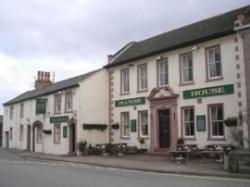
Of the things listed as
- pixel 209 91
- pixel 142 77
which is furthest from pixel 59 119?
pixel 209 91

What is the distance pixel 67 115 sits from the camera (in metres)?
34.0

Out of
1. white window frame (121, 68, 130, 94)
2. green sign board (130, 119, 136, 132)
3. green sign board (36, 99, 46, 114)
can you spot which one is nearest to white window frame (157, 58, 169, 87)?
green sign board (130, 119, 136, 132)

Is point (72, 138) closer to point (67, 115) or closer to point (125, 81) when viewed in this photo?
point (67, 115)

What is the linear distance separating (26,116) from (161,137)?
20.2 m

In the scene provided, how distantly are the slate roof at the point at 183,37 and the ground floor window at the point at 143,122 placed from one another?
12.7 ft

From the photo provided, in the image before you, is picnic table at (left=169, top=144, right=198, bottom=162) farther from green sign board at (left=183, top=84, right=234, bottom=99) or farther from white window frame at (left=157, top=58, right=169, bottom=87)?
white window frame at (left=157, top=58, right=169, bottom=87)

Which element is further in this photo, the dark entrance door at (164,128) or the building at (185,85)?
the dark entrance door at (164,128)

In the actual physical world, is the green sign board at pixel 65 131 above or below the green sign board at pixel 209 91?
below

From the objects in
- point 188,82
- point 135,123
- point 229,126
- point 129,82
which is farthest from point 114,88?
point 229,126

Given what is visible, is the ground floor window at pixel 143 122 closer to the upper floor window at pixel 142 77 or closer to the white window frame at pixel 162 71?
the upper floor window at pixel 142 77

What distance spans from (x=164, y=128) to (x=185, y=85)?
342 cm

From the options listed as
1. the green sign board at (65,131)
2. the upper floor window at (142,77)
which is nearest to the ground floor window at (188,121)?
the upper floor window at (142,77)

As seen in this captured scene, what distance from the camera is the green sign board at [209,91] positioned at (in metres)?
23.0

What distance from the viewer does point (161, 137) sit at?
27578 millimetres
